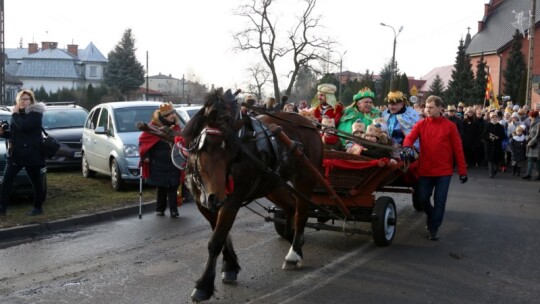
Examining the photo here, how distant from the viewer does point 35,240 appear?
873cm

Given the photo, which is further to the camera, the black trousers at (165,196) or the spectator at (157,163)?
the black trousers at (165,196)

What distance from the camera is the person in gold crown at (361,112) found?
9477mm

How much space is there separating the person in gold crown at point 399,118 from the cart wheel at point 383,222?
57.4 inches

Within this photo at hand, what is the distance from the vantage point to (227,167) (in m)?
5.39

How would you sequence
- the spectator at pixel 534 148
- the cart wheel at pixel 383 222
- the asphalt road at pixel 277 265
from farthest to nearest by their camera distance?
the spectator at pixel 534 148
the cart wheel at pixel 383 222
the asphalt road at pixel 277 265

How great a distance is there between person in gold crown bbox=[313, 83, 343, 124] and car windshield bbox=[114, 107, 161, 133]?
5.43 metres

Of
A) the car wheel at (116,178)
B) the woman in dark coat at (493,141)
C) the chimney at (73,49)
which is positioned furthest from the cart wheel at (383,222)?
the chimney at (73,49)

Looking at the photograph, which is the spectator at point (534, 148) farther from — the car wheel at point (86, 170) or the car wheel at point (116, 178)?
the car wheel at point (86, 170)

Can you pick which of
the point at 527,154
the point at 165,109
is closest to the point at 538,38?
the point at 527,154

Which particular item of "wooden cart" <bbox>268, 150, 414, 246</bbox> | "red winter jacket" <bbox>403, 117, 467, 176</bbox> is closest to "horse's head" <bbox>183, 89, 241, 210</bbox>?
"wooden cart" <bbox>268, 150, 414, 246</bbox>

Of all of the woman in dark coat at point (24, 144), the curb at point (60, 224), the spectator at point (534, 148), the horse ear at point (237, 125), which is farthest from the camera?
Answer: the spectator at point (534, 148)

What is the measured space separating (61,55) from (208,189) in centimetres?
9816

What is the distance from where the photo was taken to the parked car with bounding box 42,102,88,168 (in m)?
16.3

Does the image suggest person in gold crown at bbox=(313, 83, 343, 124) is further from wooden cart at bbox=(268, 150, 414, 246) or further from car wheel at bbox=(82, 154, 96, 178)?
car wheel at bbox=(82, 154, 96, 178)
